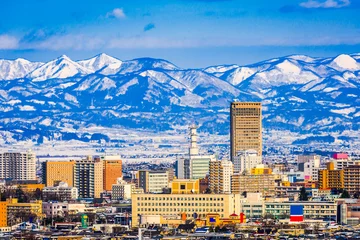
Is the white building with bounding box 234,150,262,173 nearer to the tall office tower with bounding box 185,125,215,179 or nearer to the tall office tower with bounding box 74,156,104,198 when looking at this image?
the tall office tower with bounding box 185,125,215,179

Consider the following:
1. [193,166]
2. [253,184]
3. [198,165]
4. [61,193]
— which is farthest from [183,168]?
[253,184]

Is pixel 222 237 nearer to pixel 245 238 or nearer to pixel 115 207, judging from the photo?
pixel 245 238

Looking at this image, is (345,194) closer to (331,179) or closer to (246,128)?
(331,179)

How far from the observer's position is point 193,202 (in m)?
63.5

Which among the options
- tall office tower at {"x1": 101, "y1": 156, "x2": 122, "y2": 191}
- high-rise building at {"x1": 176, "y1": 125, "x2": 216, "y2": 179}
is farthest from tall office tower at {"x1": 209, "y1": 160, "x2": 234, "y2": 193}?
tall office tower at {"x1": 101, "y1": 156, "x2": 122, "y2": 191}

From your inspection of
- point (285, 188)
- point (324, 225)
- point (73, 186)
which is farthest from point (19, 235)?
point (73, 186)

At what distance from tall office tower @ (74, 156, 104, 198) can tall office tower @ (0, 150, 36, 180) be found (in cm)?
1303

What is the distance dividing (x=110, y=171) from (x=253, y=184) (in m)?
17.5

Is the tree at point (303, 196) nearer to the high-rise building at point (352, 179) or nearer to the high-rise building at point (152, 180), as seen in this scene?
the high-rise building at point (352, 179)

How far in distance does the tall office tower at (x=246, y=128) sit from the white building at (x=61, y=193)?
74.9 ft

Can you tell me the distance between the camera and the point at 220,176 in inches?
3236

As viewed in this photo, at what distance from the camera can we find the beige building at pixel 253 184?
262 feet

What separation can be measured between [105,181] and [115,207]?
915 inches

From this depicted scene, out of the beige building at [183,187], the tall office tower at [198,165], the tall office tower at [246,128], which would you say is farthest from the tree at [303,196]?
the tall office tower at [246,128]
